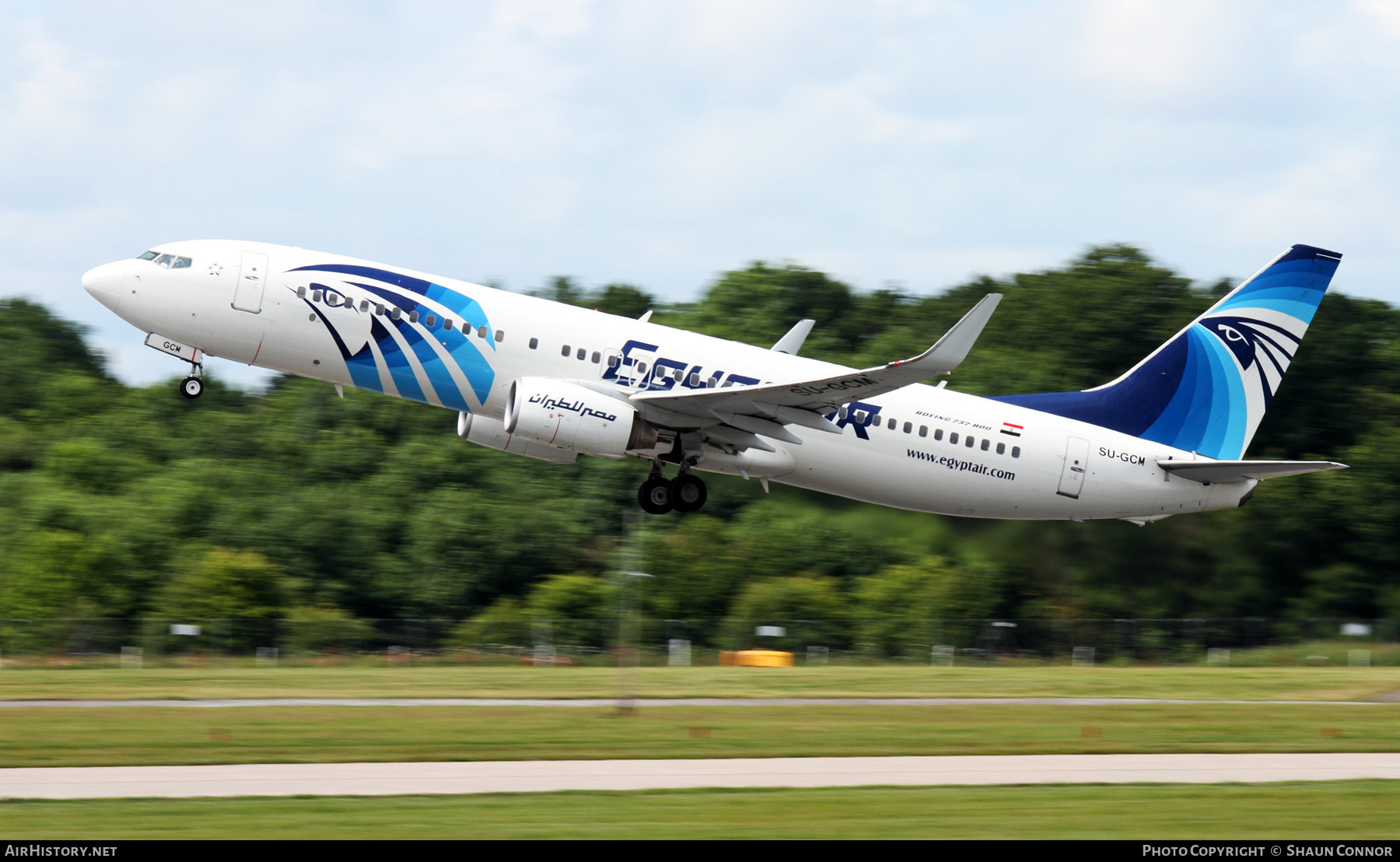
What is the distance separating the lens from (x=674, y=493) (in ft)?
98.9

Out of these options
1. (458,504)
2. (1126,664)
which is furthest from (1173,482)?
(458,504)

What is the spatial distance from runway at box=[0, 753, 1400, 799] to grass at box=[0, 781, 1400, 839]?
0.73 meters

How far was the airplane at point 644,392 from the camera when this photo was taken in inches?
1121

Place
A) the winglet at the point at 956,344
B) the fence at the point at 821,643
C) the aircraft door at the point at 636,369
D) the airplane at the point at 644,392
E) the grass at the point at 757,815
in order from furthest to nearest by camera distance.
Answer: the fence at the point at 821,643 < the aircraft door at the point at 636,369 < the airplane at the point at 644,392 < the winglet at the point at 956,344 < the grass at the point at 757,815

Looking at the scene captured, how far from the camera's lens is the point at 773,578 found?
54.2 metres

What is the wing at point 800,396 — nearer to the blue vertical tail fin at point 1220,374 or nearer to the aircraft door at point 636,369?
the aircraft door at point 636,369

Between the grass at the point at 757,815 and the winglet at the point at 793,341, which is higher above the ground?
the winglet at the point at 793,341

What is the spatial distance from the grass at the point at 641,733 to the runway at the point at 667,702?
0.72 m

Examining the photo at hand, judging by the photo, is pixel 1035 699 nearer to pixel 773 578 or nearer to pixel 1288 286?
pixel 1288 286

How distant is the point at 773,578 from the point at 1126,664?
14326 millimetres

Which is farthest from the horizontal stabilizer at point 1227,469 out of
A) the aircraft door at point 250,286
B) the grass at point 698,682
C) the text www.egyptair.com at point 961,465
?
the aircraft door at point 250,286

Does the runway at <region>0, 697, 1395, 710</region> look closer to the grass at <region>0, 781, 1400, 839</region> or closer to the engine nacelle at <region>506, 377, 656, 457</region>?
the engine nacelle at <region>506, 377, 656, 457</region>

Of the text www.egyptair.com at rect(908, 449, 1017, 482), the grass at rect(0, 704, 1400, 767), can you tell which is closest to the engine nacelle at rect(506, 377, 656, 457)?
the grass at rect(0, 704, 1400, 767)

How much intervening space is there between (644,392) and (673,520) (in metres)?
31.5
